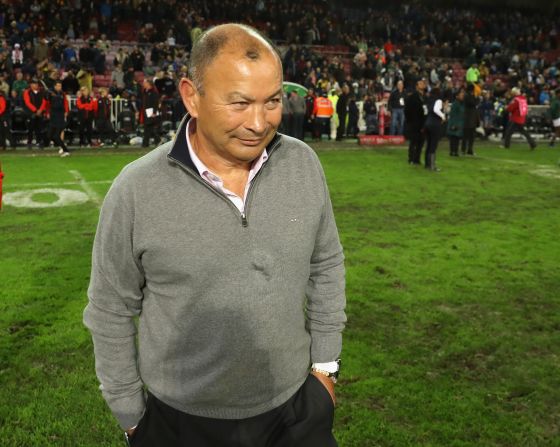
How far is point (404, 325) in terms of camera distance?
511 cm

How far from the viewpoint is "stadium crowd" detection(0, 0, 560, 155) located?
17.7m

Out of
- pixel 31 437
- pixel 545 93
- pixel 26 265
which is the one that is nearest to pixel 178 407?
pixel 31 437

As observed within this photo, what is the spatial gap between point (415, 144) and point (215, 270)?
13.3m

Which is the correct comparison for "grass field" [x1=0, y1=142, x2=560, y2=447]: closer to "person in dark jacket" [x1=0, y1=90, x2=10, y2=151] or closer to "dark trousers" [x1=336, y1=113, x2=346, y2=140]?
"person in dark jacket" [x1=0, y1=90, x2=10, y2=151]

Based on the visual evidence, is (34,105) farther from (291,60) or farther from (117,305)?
(117,305)

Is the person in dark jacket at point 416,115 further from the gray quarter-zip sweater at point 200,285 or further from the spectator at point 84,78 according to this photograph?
the gray quarter-zip sweater at point 200,285

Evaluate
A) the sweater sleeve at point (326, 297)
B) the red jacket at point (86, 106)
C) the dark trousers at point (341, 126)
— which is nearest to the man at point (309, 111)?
the dark trousers at point (341, 126)

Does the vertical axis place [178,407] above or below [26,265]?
above

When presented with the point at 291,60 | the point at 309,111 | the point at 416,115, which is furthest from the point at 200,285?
the point at 291,60

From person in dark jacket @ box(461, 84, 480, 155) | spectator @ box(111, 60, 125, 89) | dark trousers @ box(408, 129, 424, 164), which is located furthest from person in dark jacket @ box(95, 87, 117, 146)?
person in dark jacket @ box(461, 84, 480, 155)

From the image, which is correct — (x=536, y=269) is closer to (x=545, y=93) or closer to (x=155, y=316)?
(x=155, y=316)

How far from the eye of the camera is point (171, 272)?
1828 millimetres

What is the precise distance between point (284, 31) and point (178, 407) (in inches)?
1222

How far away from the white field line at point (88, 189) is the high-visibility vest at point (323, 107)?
983 centimetres
